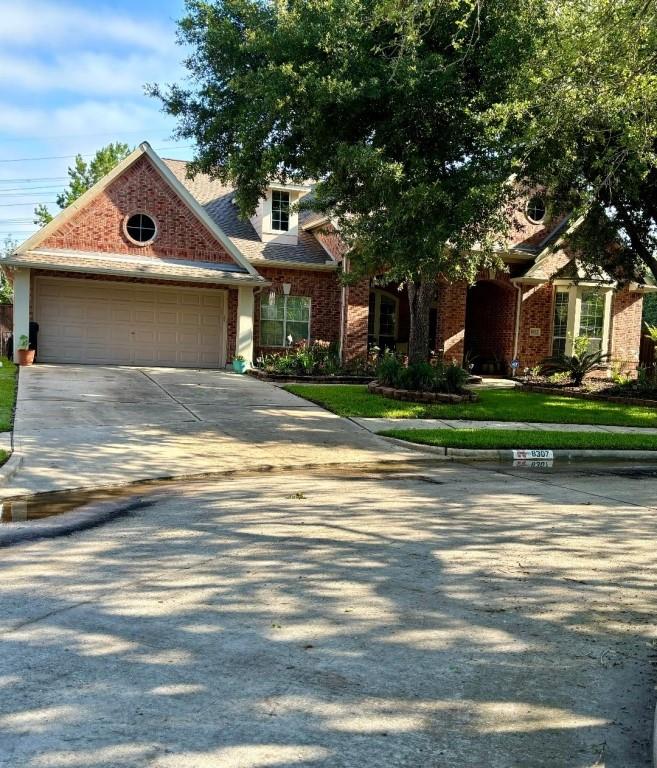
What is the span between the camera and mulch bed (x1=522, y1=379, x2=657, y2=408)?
1800cm

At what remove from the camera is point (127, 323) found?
22.4 meters

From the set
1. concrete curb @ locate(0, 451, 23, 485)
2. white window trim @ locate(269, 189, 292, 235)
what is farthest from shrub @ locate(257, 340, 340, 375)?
concrete curb @ locate(0, 451, 23, 485)

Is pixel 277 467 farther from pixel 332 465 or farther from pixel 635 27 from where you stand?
pixel 635 27

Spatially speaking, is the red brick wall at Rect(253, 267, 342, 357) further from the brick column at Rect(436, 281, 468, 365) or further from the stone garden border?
the stone garden border

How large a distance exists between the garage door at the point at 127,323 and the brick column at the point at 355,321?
401cm

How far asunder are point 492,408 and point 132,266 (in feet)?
37.4

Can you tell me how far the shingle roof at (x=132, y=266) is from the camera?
65.2 ft

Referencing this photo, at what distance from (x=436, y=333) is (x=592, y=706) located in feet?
69.9

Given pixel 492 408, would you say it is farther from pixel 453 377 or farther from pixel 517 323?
pixel 517 323

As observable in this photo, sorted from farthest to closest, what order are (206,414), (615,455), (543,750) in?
(206,414)
(615,455)
(543,750)

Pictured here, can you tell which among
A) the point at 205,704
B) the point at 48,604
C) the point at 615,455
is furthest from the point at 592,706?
the point at 615,455

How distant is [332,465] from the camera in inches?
410

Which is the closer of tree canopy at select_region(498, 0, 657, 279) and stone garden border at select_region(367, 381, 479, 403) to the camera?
tree canopy at select_region(498, 0, 657, 279)

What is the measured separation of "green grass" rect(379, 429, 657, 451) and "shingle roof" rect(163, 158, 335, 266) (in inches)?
461
